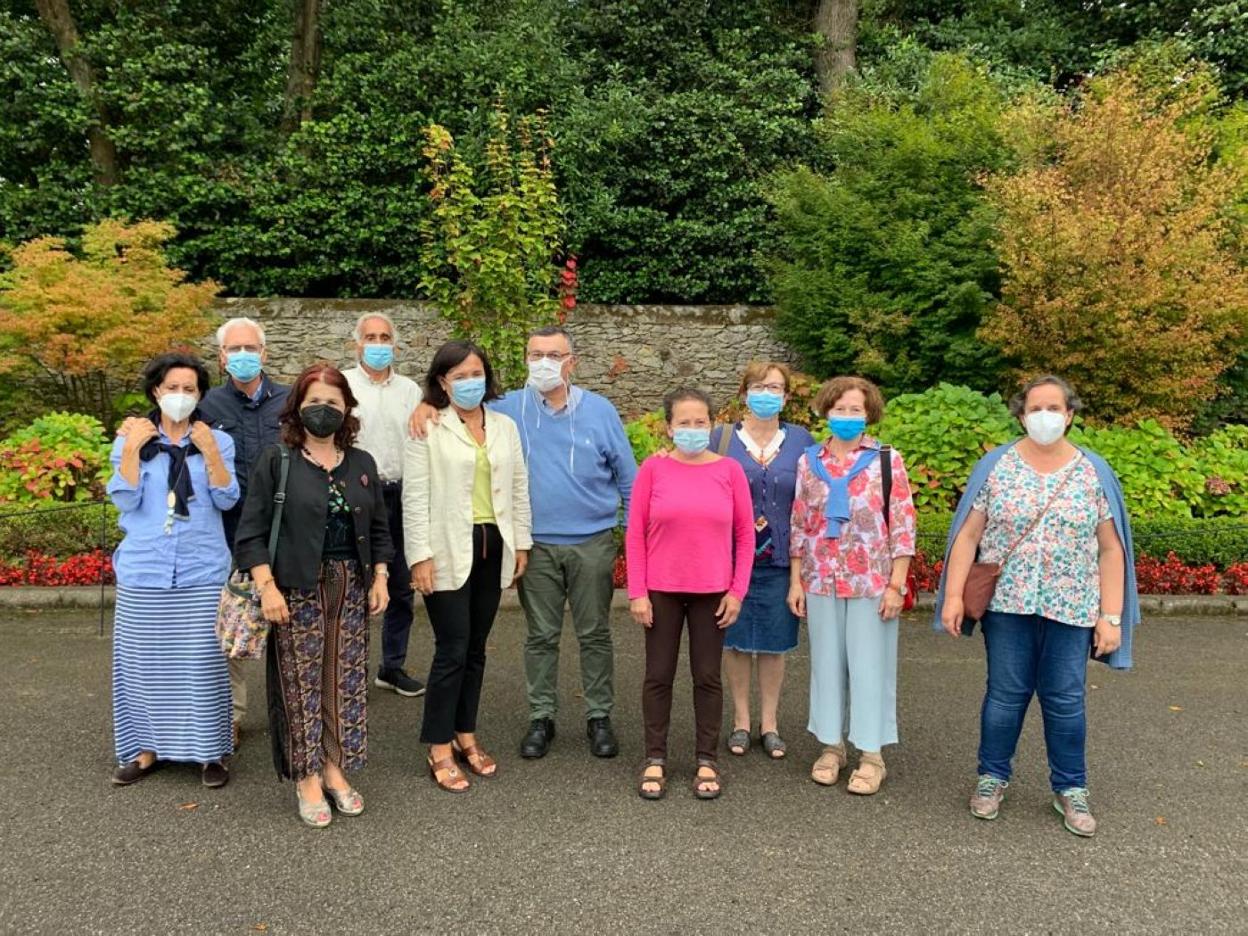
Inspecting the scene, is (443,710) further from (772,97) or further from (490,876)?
(772,97)

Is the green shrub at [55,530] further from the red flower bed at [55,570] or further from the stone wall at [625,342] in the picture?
the stone wall at [625,342]

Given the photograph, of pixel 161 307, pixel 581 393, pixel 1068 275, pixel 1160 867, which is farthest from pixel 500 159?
pixel 1160 867

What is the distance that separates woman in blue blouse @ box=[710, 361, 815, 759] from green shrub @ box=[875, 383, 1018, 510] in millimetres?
4083

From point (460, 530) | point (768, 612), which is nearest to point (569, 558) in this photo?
point (460, 530)

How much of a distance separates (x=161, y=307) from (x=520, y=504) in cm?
711

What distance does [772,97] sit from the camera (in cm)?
1309

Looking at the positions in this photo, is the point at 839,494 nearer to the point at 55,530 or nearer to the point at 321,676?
the point at 321,676

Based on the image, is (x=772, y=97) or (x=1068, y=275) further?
(x=772, y=97)

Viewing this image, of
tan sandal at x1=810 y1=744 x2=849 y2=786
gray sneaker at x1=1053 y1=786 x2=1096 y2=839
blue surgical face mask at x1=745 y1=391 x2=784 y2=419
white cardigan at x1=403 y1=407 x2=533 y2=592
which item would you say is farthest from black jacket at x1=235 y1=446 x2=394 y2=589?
gray sneaker at x1=1053 y1=786 x2=1096 y2=839

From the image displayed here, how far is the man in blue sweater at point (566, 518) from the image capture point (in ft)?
13.5

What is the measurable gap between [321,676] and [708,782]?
5.55ft

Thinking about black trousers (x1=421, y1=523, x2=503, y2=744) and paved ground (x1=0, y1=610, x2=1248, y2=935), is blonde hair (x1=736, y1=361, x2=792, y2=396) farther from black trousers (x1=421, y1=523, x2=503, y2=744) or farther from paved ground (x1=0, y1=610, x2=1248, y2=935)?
paved ground (x1=0, y1=610, x2=1248, y2=935)

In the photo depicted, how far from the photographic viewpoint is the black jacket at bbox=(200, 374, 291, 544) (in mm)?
4145

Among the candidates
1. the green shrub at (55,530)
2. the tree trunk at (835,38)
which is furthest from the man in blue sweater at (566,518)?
the tree trunk at (835,38)
